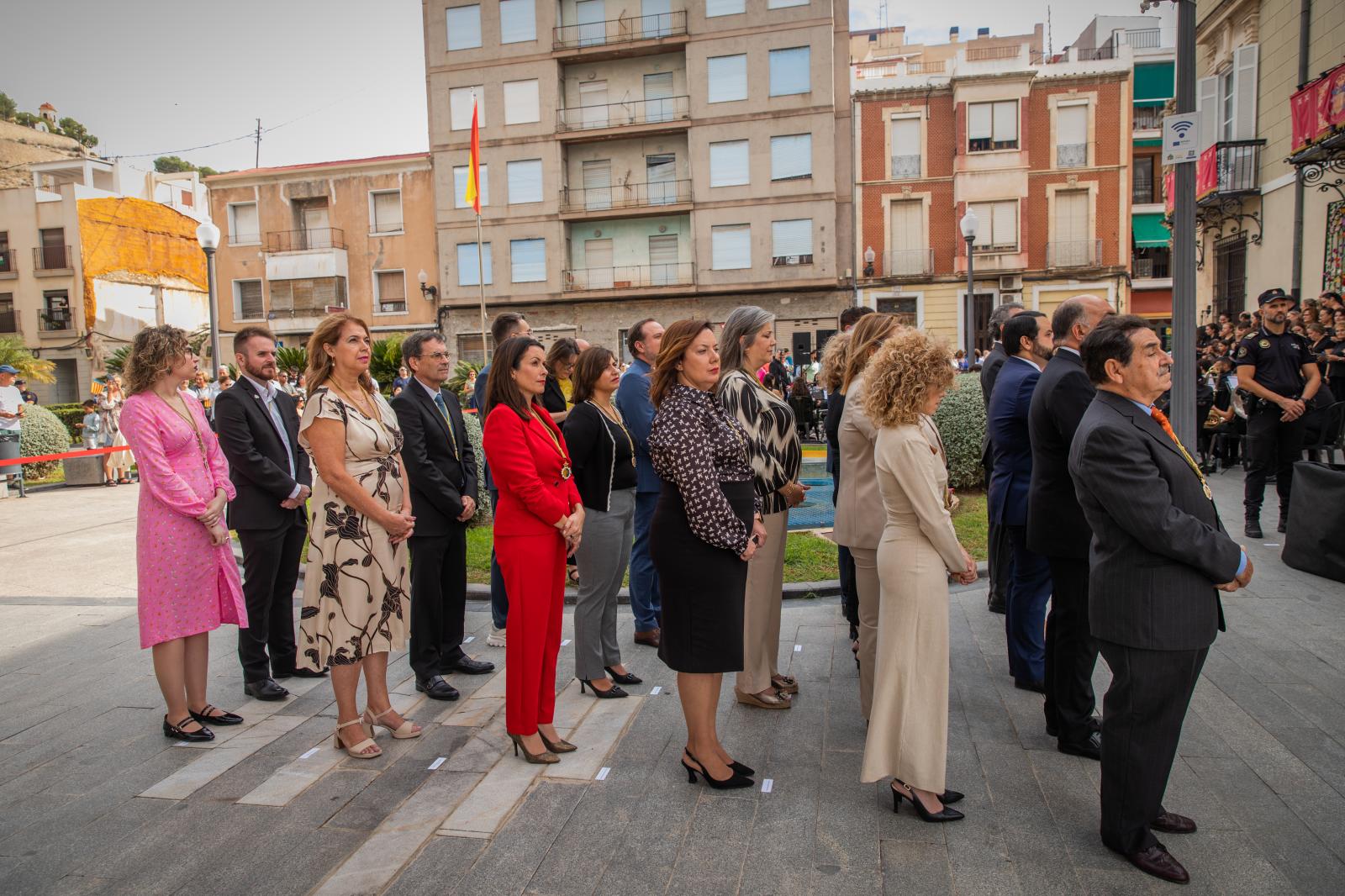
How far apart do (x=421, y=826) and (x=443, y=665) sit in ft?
6.31

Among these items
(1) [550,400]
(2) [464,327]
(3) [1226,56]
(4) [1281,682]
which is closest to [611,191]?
(2) [464,327]

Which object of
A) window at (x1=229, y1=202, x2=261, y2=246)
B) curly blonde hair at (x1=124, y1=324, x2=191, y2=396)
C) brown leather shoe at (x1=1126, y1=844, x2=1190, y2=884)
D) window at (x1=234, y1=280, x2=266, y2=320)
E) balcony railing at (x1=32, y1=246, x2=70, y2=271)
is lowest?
brown leather shoe at (x1=1126, y1=844, x2=1190, y2=884)

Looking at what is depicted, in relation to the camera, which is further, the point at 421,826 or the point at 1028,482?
the point at 1028,482

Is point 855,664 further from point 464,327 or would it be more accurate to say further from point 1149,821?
point 464,327

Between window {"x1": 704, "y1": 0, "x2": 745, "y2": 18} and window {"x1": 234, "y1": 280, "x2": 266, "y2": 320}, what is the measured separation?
21.2 metres

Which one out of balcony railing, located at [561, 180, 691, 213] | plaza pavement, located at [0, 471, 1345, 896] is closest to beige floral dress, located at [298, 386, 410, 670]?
plaza pavement, located at [0, 471, 1345, 896]

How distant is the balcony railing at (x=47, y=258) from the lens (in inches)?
1508

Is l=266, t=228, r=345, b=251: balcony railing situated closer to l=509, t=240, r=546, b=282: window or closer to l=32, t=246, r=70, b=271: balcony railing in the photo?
l=509, t=240, r=546, b=282: window

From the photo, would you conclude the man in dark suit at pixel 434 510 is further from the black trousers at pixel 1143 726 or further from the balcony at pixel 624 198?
the balcony at pixel 624 198

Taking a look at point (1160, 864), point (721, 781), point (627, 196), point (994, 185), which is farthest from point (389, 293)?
point (1160, 864)

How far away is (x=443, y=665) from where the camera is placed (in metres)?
5.34

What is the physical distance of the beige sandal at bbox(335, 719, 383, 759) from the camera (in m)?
4.15

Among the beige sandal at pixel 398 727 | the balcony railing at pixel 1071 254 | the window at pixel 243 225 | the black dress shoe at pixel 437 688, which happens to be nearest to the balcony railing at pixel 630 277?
the balcony railing at pixel 1071 254

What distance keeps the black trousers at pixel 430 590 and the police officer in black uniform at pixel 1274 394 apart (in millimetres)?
7048
